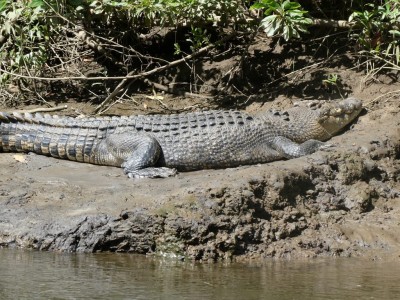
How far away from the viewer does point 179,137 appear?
26.6 feet

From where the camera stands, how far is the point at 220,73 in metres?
10.4

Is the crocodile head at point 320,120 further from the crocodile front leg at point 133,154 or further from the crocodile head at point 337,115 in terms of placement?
the crocodile front leg at point 133,154

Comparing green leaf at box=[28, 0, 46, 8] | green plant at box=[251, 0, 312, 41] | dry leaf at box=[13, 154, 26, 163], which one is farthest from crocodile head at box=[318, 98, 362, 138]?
green leaf at box=[28, 0, 46, 8]

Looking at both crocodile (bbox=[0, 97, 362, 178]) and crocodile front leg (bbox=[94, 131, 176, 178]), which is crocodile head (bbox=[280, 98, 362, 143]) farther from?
crocodile front leg (bbox=[94, 131, 176, 178])

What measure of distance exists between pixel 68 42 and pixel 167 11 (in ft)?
9.01

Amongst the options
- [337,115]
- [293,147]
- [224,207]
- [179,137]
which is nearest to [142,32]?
[179,137]

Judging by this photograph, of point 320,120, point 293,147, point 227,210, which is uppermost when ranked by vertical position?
point 320,120

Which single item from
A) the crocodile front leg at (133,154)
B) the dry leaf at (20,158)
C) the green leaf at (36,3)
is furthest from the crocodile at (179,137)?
the green leaf at (36,3)

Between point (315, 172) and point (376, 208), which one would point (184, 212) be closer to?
point (315, 172)

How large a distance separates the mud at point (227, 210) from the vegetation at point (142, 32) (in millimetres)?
2001

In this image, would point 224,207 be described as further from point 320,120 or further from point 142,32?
point 142,32

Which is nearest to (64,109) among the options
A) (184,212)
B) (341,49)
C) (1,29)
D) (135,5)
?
(1,29)

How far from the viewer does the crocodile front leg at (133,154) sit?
7707mm

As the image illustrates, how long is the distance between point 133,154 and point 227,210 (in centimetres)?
188
